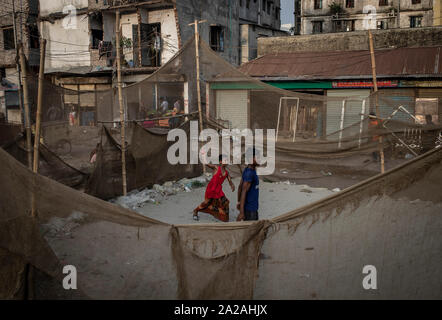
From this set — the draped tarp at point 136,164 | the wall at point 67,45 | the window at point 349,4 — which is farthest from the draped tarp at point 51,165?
the window at point 349,4

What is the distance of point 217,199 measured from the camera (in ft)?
21.5

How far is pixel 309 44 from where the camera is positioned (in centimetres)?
1697

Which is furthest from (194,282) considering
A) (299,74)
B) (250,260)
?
(299,74)

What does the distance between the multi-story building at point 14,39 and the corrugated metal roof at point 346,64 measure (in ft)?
41.5

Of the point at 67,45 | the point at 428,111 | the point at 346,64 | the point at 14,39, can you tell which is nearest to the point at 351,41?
the point at 346,64

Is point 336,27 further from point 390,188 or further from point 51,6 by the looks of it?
point 390,188

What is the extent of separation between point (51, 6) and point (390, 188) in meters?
22.5

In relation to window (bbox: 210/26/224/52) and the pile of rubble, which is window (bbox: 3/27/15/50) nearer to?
window (bbox: 210/26/224/52)

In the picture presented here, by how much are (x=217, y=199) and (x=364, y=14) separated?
2594 cm

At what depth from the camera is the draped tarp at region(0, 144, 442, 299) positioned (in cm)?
319

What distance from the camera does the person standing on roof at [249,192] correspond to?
5281 mm

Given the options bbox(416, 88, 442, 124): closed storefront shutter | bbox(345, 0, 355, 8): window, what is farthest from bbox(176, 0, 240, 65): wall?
bbox(416, 88, 442, 124): closed storefront shutter
